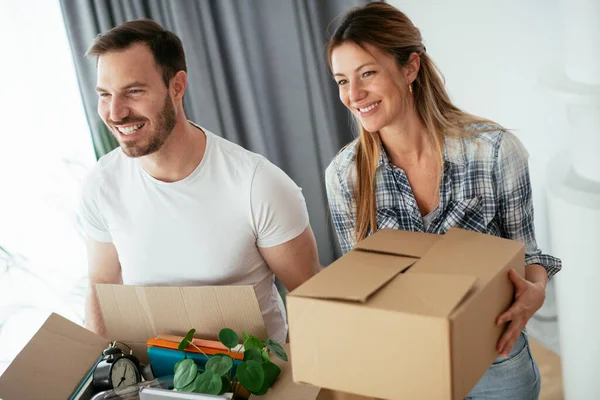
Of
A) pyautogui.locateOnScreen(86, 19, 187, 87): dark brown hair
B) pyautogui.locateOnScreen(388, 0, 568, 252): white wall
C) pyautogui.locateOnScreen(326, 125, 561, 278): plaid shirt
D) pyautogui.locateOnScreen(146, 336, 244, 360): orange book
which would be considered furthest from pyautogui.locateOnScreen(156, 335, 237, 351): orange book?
pyautogui.locateOnScreen(388, 0, 568, 252): white wall

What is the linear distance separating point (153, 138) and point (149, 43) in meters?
0.22

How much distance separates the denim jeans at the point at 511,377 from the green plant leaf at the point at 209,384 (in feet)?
1.69

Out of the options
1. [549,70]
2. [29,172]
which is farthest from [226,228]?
[29,172]

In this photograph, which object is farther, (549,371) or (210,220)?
(549,371)

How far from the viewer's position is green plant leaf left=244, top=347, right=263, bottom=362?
48.0 inches

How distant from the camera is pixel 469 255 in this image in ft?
3.45

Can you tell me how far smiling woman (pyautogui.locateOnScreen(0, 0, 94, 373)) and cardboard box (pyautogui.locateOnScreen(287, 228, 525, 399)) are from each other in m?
1.76

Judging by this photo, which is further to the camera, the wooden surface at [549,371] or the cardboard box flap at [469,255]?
the wooden surface at [549,371]

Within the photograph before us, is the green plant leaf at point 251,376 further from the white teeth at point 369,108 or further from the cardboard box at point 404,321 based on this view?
the white teeth at point 369,108

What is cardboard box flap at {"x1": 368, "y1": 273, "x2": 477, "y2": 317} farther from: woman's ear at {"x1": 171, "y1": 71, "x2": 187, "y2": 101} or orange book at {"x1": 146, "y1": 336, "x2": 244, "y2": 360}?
woman's ear at {"x1": 171, "y1": 71, "x2": 187, "y2": 101}

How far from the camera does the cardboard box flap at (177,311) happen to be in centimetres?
131

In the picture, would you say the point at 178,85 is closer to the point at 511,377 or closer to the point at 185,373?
the point at 185,373

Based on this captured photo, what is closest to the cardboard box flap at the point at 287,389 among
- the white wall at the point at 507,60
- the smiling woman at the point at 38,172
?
the white wall at the point at 507,60

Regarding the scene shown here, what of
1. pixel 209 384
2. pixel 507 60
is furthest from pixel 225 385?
pixel 507 60
